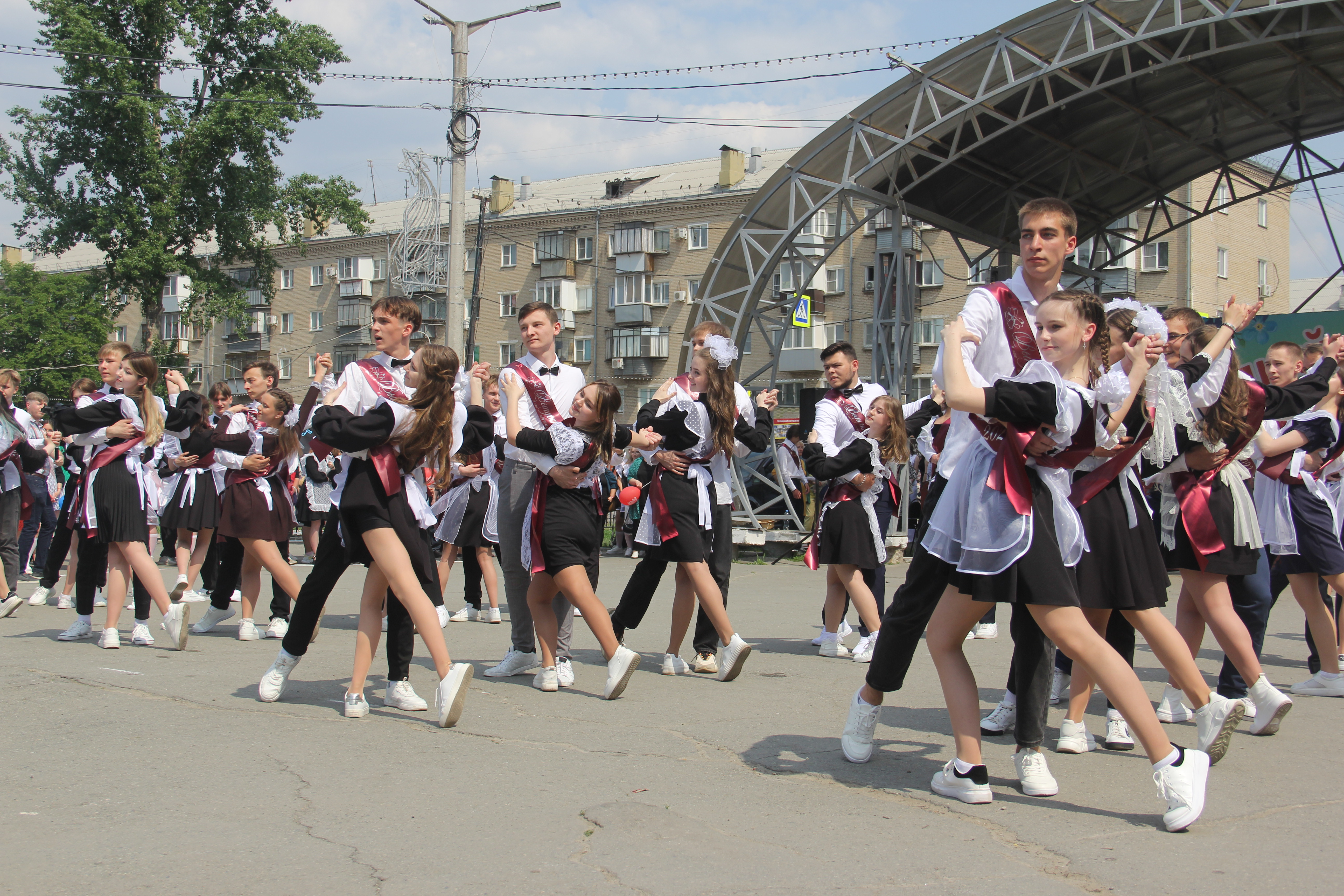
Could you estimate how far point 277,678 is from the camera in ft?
19.0

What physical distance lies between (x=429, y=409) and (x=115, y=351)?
345cm

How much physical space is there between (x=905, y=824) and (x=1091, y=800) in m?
0.82

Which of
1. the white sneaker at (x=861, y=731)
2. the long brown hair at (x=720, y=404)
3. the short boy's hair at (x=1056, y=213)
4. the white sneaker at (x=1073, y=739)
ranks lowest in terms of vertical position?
the white sneaker at (x=1073, y=739)

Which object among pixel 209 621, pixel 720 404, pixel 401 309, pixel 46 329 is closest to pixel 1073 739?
pixel 720 404

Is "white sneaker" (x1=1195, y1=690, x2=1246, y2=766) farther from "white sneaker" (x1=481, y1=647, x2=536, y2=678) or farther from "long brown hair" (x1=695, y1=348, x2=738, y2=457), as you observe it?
"white sneaker" (x1=481, y1=647, x2=536, y2=678)

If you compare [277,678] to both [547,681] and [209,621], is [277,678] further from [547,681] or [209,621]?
[209,621]

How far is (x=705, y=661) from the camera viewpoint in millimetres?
6809

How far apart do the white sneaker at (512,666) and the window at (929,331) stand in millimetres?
40925

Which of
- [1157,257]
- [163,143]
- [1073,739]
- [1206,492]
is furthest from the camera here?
[1157,257]

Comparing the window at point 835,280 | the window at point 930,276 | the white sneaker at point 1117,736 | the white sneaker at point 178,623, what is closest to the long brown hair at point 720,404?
the white sneaker at point 1117,736

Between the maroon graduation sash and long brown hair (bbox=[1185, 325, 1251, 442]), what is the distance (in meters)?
0.04

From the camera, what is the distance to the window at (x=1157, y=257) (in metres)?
41.6

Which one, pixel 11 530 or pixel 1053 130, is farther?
pixel 1053 130

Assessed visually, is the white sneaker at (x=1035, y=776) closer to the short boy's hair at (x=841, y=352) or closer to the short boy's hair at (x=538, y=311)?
the short boy's hair at (x=538, y=311)
